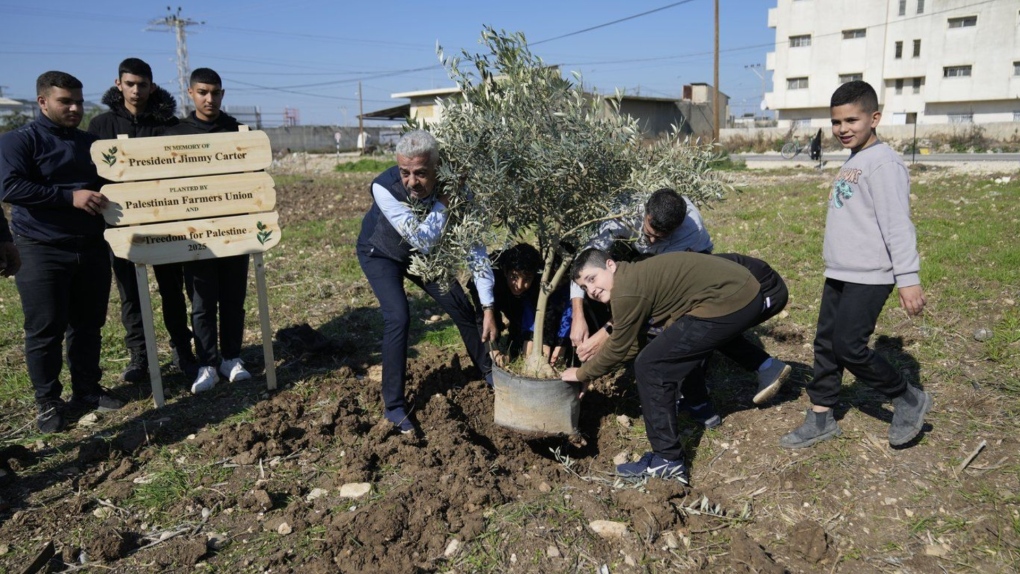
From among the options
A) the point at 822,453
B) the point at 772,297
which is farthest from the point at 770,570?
the point at 772,297

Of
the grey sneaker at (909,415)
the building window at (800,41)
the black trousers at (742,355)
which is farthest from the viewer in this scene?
the building window at (800,41)

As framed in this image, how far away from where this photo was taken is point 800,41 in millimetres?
50719

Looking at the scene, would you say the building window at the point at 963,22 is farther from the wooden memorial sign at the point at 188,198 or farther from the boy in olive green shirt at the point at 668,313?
the wooden memorial sign at the point at 188,198

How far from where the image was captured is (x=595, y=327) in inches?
200

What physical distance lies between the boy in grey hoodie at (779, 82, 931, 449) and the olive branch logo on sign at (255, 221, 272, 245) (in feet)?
13.3

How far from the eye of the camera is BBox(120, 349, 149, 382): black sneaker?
581 cm

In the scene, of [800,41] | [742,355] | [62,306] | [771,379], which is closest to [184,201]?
[62,306]

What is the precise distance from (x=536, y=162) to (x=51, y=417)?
391cm

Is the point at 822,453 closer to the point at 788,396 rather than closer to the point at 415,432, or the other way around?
the point at 788,396

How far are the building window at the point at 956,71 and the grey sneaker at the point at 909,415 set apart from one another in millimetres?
51304

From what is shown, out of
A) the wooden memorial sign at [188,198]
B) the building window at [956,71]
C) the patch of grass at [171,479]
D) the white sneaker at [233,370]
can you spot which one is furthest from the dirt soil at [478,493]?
the building window at [956,71]

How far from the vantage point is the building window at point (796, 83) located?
168 feet

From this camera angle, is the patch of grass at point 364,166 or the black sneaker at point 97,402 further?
the patch of grass at point 364,166

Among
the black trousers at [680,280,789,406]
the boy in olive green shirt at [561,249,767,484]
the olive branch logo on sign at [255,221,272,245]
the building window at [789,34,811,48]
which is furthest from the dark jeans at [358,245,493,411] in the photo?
the building window at [789,34,811,48]
